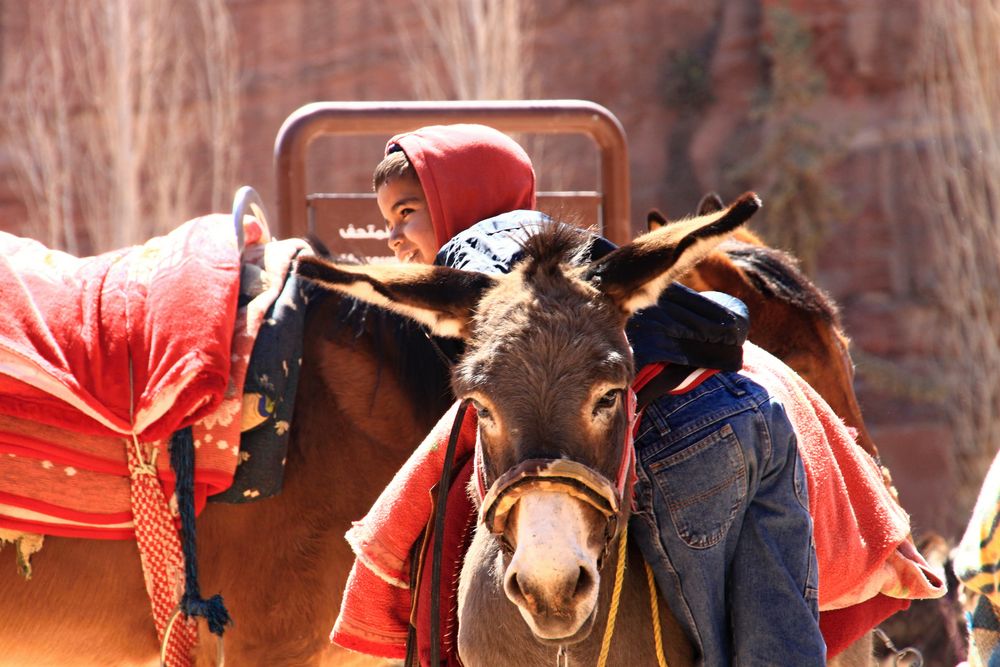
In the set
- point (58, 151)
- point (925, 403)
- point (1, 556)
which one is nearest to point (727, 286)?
point (1, 556)

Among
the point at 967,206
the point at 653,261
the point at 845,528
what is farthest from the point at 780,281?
the point at 967,206

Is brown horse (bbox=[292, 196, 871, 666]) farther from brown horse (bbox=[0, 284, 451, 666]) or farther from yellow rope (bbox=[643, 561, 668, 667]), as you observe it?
brown horse (bbox=[0, 284, 451, 666])

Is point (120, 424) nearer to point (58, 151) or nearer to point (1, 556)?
point (1, 556)

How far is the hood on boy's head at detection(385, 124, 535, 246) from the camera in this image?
2.95 meters

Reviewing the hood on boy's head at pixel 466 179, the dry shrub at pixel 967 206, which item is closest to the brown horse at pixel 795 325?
the hood on boy's head at pixel 466 179

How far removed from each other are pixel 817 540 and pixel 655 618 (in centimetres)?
49

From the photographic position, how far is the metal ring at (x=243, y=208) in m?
3.29

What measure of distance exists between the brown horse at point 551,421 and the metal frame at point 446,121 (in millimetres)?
2380

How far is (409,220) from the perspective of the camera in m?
3.10

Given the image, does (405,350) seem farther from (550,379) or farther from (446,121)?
(446,121)

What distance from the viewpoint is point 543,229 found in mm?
2137

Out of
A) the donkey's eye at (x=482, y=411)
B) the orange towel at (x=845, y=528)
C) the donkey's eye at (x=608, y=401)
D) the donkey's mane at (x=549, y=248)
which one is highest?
the donkey's mane at (x=549, y=248)

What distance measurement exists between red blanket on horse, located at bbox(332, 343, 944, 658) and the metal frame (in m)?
2.01

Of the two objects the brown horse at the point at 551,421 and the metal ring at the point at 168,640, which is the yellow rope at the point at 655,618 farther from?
the metal ring at the point at 168,640
